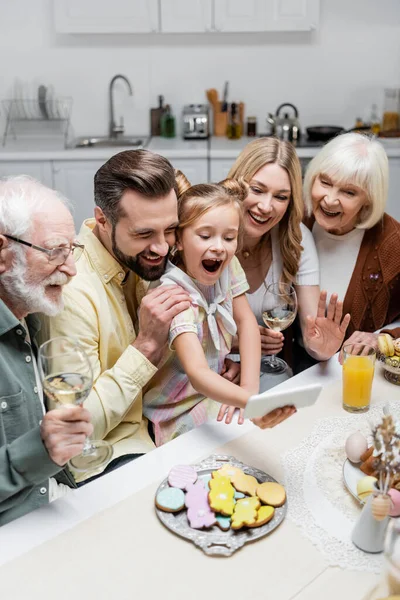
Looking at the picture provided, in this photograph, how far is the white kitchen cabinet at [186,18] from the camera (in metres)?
4.33

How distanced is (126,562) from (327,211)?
1479 mm

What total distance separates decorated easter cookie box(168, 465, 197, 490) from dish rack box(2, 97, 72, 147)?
3.48 m

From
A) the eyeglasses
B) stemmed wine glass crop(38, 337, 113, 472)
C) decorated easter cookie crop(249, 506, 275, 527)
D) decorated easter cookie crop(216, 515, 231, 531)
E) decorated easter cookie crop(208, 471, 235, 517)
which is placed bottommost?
decorated easter cookie crop(216, 515, 231, 531)

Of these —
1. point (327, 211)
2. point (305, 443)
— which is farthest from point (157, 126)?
point (305, 443)

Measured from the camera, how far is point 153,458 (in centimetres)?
144

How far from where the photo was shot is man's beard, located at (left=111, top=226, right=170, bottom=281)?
1788 mm

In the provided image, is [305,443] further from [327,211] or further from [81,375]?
[327,211]

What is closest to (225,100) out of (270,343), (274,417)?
(270,343)

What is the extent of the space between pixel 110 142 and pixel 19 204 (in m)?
3.21

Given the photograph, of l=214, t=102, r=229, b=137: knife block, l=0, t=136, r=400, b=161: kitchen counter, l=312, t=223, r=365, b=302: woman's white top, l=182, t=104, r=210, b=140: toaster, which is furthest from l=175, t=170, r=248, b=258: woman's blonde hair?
l=214, t=102, r=229, b=137: knife block

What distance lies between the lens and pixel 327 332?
1.91 m

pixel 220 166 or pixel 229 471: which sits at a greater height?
pixel 220 166

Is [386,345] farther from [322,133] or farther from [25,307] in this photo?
[322,133]

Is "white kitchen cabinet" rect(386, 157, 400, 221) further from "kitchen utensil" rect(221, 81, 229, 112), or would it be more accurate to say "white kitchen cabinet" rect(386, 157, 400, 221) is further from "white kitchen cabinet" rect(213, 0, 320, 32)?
"kitchen utensil" rect(221, 81, 229, 112)
